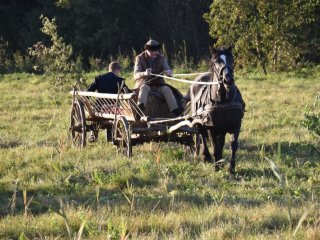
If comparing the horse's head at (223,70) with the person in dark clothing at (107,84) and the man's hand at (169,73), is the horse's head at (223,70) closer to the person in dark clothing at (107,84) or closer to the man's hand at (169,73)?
the man's hand at (169,73)

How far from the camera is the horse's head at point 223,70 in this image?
859 cm

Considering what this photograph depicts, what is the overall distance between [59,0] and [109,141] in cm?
1836

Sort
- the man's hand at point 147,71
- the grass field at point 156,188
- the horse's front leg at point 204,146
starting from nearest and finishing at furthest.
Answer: the grass field at point 156,188, the horse's front leg at point 204,146, the man's hand at point 147,71

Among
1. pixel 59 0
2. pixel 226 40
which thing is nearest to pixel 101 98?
pixel 226 40

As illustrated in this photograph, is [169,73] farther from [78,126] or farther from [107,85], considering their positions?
[78,126]

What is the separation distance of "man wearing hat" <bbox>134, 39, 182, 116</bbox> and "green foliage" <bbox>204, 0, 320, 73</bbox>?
10520mm

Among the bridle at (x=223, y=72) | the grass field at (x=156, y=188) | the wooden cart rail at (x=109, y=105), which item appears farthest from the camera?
the wooden cart rail at (x=109, y=105)

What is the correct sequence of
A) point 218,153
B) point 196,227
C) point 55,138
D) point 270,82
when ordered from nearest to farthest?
point 196,227 → point 218,153 → point 55,138 → point 270,82

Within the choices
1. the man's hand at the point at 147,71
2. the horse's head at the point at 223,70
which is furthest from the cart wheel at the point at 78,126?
the horse's head at the point at 223,70

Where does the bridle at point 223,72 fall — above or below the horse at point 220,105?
above

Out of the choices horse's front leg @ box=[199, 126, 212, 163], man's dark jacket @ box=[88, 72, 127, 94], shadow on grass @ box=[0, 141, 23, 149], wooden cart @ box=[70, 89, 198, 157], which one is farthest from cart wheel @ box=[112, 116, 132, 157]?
shadow on grass @ box=[0, 141, 23, 149]

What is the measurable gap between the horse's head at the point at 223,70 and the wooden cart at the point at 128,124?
0.68m

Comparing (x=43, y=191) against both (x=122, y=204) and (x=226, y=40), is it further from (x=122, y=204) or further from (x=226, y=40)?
(x=226, y=40)

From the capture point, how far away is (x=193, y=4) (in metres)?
29.9
